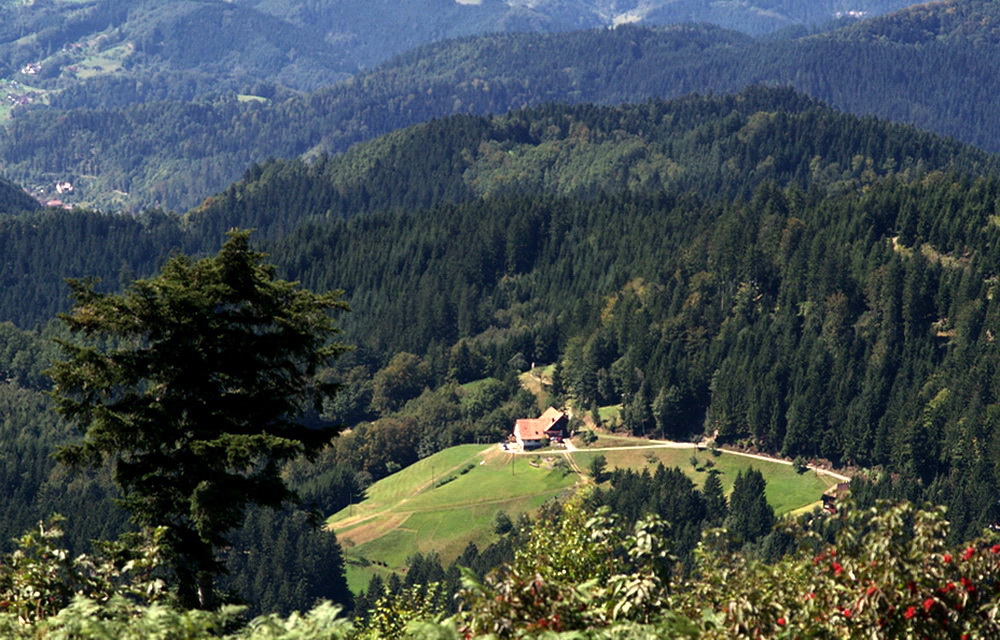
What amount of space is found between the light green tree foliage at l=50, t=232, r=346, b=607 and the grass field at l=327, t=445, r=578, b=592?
5055 inches

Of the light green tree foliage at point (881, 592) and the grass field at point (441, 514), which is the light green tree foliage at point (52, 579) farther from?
the grass field at point (441, 514)

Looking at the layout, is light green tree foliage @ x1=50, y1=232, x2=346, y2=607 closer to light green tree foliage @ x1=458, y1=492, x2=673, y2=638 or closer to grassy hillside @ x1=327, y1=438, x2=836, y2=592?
light green tree foliage @ x1=458, y1=492, x2=673, y2=638

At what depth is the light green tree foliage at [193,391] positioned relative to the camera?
128 feet

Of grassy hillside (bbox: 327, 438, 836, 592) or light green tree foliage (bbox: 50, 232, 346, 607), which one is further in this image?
grassy hillside (bbox: 327, 438, 836, 592)

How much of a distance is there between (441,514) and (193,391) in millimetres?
143099

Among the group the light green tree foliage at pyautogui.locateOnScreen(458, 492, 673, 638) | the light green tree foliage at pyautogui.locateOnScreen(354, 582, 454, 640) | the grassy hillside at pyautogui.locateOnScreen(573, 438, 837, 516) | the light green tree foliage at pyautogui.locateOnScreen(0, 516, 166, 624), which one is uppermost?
the light green tree foliage at pyautogui.locateOnScreen(458, 492, 673, 638)

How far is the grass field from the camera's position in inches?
6831

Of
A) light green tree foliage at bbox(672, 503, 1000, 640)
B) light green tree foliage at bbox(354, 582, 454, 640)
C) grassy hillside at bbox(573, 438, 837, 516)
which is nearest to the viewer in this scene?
light green tree foliage at bbox(672, 503, 1000, 640)

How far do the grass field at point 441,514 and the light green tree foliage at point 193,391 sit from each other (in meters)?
128

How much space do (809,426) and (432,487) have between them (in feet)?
185

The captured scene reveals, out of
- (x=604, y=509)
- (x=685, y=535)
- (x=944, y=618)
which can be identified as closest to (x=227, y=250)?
(x=604, y=509)

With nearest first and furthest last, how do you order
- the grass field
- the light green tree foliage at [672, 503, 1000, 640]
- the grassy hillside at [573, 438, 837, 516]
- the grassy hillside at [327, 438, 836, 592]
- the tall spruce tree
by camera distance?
the light green tree foliage at [672, 503, 1000, 640] < the tall spruce tree < the grassy hillside at [573, 438, 837, 516] < the grassy hillside at [327, 438, 836, 592] < the grass field

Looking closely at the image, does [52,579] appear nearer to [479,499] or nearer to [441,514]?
[441,514]

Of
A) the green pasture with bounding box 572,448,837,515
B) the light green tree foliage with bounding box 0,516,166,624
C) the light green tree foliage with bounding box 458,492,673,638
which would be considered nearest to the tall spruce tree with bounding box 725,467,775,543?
the green pasture with bounding box 572,448,837,515
